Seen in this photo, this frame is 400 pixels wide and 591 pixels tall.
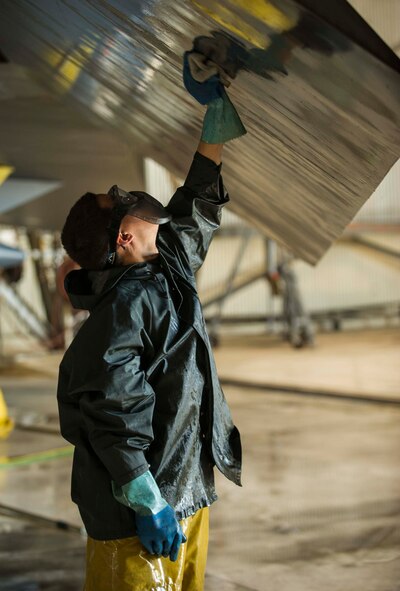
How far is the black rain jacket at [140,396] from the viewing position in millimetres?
2439

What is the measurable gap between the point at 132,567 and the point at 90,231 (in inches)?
39.4

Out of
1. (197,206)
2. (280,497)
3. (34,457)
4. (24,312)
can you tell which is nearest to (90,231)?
(197,206)

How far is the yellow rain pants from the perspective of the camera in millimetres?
2553

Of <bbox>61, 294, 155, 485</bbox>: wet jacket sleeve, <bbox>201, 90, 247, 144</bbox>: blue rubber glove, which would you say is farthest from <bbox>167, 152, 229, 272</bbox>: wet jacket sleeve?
<bbox>61, 294, 155, 485</bbox>: wet jacket sleeve

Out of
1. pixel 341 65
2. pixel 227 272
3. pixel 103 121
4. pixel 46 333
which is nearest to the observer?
pixel 341 65

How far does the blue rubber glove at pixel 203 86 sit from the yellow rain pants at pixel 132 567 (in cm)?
133

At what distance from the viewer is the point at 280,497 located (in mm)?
5828

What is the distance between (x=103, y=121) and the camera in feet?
17.9

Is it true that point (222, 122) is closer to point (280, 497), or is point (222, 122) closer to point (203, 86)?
point (203, 86)

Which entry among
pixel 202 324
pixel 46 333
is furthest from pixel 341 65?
pixel 46 333

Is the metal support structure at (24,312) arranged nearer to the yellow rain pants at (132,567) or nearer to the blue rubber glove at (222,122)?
the blue rubber glove at (222,122)

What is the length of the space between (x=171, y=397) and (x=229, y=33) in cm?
106

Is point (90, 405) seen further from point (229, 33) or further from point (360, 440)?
point (360, 440)

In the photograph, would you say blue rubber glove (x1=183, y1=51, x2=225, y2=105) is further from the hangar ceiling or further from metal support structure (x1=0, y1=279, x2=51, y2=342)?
metal support structure (x1=0, y1=279, x2=51, y2=342)
